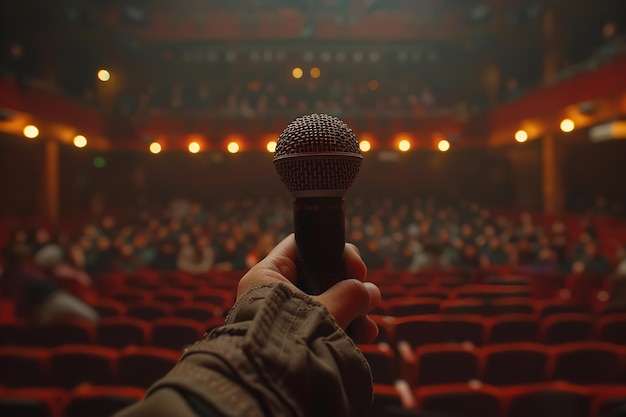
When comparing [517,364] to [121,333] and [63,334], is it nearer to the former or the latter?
[121,333]

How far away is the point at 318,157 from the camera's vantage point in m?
0.80

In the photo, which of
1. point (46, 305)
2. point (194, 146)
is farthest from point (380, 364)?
point (194, 146)

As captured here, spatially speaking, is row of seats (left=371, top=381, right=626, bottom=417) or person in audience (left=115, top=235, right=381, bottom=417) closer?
person in audience (left=115, top=235, right=381, bottom=417)

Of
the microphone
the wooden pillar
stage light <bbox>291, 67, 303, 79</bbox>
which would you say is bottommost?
the microphone

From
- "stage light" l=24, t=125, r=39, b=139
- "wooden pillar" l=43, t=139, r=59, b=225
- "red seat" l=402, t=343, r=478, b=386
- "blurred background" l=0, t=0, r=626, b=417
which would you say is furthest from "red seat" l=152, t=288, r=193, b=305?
"wooden pillar" l=43, t=139, r=59, b=225

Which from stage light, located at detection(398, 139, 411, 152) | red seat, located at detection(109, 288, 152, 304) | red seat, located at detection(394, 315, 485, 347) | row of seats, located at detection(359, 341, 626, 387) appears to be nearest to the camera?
row of seats, located at detection(359, 341, 626, 387)

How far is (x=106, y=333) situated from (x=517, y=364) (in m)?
3.07

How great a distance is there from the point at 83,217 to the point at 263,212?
15.5 ft

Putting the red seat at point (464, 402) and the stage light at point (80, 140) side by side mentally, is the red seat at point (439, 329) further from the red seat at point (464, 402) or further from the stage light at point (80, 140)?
the stage light at point (80, 140)

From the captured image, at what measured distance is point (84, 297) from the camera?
569 cm

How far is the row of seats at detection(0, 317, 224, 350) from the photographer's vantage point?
3.84 meters

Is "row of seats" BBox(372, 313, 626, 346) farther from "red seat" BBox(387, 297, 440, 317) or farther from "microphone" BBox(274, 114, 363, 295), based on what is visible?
"microphone" BBox(274, 114, 363, 295)

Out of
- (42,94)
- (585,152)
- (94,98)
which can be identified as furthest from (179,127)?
(585,152)

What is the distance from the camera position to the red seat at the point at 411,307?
3844 mm
